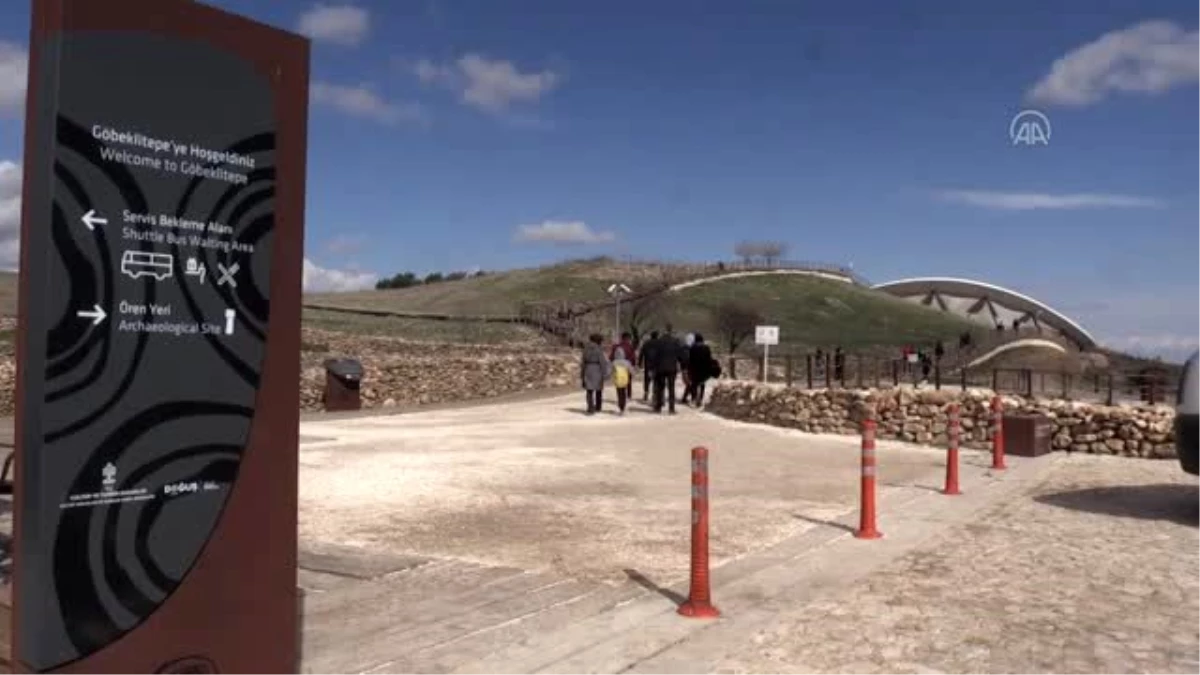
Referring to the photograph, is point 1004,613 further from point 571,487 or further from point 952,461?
A: point 571,487

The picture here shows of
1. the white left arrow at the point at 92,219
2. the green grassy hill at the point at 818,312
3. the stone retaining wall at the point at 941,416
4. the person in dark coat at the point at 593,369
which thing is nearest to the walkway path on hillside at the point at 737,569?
the stone retaining wall at the point at 941,416

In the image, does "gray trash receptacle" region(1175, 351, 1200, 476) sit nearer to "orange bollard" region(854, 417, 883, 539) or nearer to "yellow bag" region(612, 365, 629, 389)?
"orange bollard" region(854, 417, 883, 539)

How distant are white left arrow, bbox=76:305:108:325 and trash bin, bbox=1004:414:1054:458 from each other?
14943mm

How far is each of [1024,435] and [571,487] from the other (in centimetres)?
789

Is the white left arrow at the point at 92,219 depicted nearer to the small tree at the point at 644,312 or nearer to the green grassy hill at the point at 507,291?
the small tree at the point at 644,312

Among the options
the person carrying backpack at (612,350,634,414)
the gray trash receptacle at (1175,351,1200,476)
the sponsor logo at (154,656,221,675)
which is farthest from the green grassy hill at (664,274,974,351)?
the sponsor logo at (154,656,221,675)

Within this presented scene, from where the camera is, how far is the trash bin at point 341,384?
23.3 m

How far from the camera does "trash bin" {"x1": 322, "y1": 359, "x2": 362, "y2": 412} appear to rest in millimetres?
23297

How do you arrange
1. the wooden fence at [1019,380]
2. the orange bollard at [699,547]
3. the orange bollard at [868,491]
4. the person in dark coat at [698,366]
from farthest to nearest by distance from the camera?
the person in dark coat at [698,366] < the wooden fence at [1019,380] < the orange bollard at [868,491] < the orange bollard at [699,547]

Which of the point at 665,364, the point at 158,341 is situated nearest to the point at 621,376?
the point at 665,364

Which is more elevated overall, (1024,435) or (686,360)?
(686,360)

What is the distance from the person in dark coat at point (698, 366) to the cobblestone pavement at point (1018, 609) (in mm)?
13510

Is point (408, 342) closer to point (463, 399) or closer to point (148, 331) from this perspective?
point (463, 399)

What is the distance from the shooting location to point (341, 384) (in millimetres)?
23406
